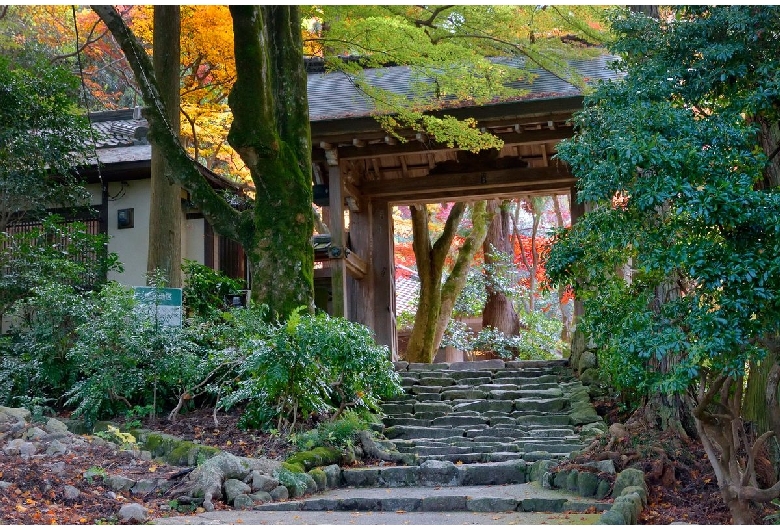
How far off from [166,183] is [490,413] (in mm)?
5874

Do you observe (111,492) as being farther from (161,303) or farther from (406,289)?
(406,289)

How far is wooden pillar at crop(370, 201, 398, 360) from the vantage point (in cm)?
1531

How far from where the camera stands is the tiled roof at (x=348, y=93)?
13.0 m

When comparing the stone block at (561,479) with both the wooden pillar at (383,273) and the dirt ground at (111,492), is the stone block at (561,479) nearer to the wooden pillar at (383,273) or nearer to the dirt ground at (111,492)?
the dirt ground at (111,492)

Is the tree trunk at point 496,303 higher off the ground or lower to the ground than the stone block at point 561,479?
higher

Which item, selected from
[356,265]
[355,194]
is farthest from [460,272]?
[356,265]

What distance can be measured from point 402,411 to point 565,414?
7.36 ft

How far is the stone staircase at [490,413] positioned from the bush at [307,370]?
36.3 inches

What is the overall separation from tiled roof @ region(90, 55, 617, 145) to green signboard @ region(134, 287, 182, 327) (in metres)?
4.23

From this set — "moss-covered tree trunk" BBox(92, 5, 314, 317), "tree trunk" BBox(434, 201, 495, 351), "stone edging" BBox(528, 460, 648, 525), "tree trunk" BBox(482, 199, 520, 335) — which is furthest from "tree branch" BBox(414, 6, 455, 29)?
"tree trunk" BBox(482, 199, 520, 335)

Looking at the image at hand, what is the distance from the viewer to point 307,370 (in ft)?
28.8

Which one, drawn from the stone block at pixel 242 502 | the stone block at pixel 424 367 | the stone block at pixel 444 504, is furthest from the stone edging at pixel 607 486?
the stone block at pixel 424 367

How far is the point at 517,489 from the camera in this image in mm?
7703

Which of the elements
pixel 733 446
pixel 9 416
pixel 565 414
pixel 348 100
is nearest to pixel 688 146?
pixel 733 446
